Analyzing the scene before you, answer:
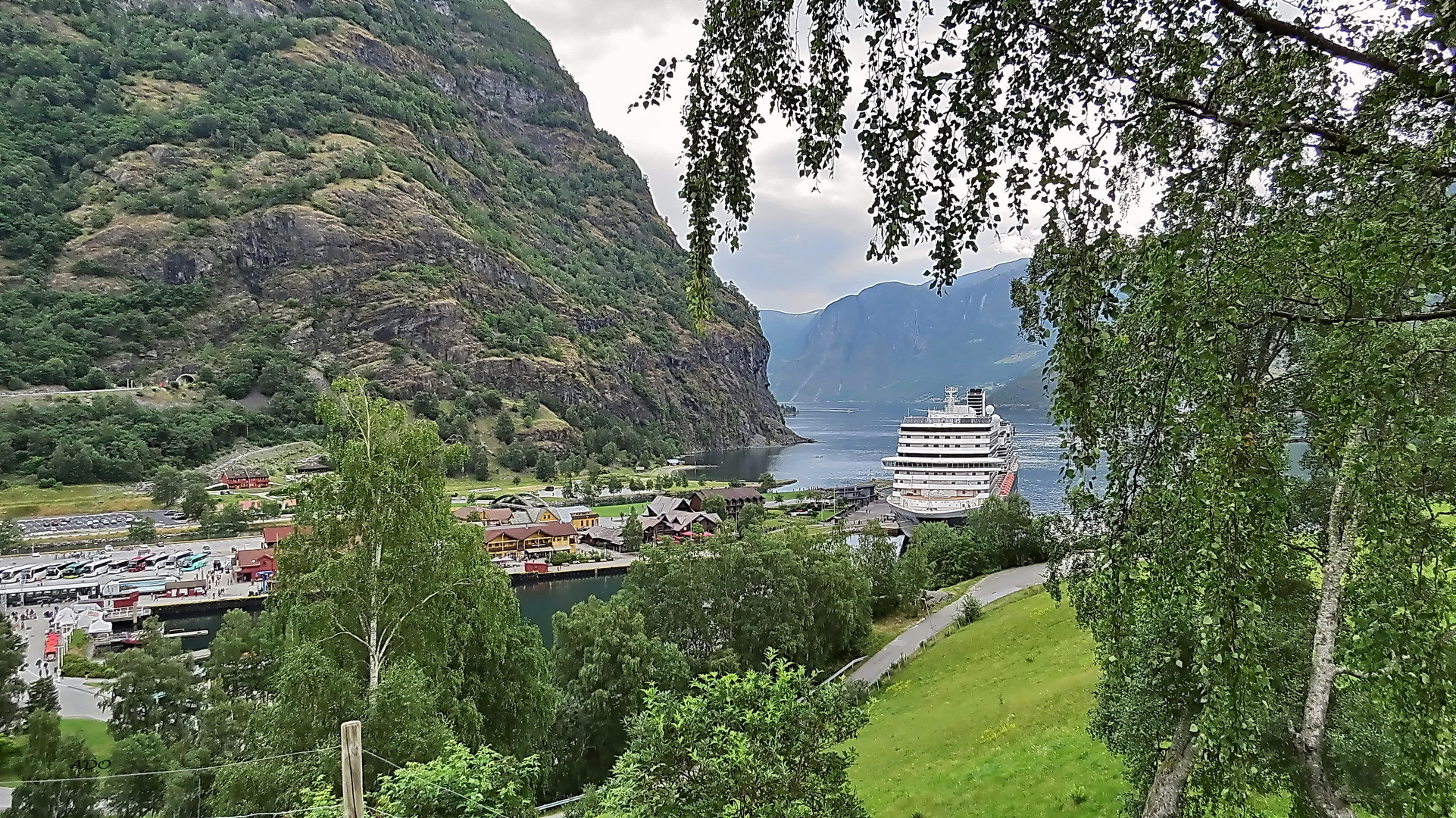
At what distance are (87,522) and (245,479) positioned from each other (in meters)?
14.3

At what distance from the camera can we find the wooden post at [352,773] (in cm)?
518

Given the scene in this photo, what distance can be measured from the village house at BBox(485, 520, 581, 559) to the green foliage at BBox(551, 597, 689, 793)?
30.7 m

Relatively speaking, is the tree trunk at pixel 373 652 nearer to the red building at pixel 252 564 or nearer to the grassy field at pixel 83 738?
the grassy field at pixel 83 738

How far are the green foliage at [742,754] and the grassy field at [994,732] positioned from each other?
2343 mm

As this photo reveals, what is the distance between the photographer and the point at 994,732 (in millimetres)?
13562

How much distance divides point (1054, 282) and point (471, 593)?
10757 millimetres

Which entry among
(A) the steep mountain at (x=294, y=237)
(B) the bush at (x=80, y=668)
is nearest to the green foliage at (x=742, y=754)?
(B) the bush at (x=80, y=668)

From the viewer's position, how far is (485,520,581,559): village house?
46.5 meters

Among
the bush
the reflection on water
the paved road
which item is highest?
the bush

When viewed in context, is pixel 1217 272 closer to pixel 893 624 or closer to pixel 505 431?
pixel 893 624

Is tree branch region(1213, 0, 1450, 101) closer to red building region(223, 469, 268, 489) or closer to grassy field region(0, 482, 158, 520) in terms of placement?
grassy field region(0, 482, 158, 520)

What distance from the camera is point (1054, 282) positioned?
2.27 meters

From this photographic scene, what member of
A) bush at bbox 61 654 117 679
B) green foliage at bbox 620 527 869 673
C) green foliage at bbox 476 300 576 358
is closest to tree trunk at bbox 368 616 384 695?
green foliage at bbox 620 527 869 673

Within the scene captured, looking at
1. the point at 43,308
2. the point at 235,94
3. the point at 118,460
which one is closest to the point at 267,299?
the point at 43,308
